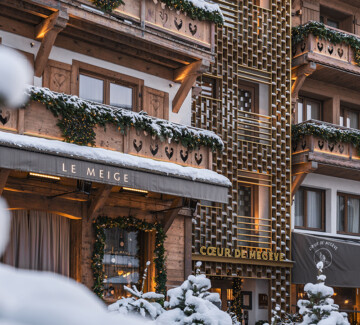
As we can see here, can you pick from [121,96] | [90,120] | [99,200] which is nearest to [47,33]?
[90,120]

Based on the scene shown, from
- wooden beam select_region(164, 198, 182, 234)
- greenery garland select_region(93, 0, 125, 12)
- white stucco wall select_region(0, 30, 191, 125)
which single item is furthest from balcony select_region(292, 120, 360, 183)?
greenery garland select_region(93, 0, 125, 12)

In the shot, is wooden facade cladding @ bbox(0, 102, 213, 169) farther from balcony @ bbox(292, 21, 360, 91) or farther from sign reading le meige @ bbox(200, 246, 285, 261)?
balcony @ bbox(292, 21, 360, 91)

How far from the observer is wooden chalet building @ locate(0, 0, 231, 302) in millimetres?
14805

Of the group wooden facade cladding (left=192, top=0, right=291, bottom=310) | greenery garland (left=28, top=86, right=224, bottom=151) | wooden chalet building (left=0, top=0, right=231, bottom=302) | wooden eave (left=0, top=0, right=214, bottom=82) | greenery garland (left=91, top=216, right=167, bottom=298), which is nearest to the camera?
greenery garland (left=28, top=86, right=224, bottom=151)

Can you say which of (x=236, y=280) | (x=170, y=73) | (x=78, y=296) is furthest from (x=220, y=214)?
(x=78, y=296)

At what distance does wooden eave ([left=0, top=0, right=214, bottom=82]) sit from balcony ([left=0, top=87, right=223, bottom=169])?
182cm

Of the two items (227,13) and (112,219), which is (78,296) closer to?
(112,219)

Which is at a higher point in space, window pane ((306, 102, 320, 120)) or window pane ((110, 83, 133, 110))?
window pane ((306, 102, 320, 120))

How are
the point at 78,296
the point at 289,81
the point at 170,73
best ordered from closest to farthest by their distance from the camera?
1. the point at 78,296
2. the point at 170,73
3. the point at 289,81

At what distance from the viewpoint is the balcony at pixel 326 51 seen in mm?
22234

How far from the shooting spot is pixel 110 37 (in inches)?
663

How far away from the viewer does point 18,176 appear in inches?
599

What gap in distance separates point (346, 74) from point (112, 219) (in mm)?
10286

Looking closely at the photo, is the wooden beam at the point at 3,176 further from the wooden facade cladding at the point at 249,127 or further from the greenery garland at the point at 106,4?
the wooden facade cladding at the point at 249,127
